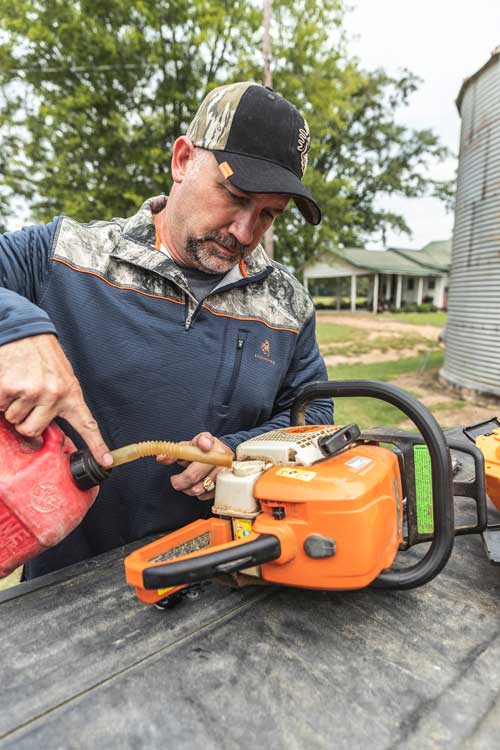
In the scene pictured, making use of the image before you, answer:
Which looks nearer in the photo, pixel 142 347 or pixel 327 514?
pixel 327 514

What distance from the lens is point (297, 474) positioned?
94cm

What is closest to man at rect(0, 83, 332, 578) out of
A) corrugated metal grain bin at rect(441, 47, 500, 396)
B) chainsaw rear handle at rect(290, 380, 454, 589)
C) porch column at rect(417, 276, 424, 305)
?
chainsaw rear handle at rect(290, 380, 454, 589)

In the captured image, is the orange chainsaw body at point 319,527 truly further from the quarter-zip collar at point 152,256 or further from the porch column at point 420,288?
the porch column at point 420,288

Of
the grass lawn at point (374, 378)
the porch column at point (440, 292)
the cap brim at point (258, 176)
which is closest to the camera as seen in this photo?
the cap brim at point (258, 176)

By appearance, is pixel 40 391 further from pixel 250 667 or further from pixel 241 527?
pixel 250 667

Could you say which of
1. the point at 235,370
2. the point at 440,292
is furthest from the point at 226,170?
the point at 440,292

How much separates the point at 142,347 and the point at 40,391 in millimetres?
510

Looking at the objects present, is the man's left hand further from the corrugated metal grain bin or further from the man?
the corrugated metal grain bin

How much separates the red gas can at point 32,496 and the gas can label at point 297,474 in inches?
16.1

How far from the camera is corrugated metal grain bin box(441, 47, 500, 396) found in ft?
22.5

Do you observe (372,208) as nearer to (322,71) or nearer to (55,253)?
(322,71)

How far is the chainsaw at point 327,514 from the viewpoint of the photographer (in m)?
0.86

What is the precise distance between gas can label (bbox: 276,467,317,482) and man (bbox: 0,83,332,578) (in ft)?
0.94

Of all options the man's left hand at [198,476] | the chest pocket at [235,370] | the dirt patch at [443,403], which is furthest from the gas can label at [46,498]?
the dirt patch at [443,403]
